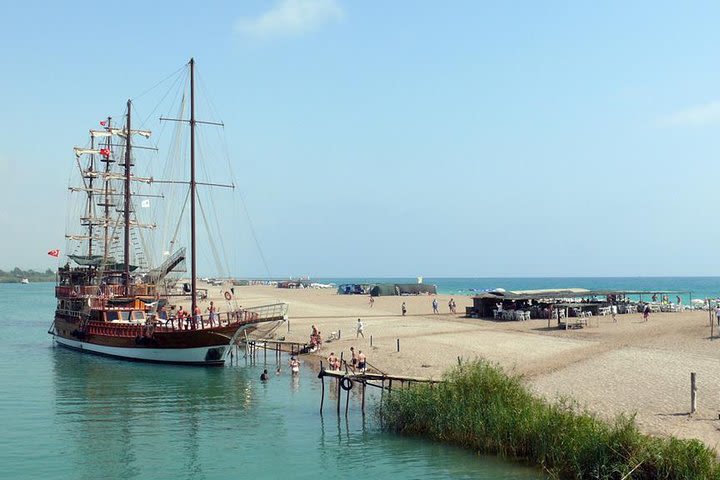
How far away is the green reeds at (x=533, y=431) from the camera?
16.1 meters

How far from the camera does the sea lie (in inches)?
818

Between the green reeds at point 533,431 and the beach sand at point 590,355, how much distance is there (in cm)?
308

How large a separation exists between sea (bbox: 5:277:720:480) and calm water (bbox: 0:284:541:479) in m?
0.04

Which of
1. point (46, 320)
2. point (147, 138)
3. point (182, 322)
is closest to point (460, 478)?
point (182, 322)

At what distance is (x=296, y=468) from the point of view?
69.9ft

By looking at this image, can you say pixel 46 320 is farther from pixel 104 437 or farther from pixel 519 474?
pixel 519 474

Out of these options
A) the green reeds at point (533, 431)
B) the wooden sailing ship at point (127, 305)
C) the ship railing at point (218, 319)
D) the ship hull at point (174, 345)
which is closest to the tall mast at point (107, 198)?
the wooden sailing ship at point (127, 305)

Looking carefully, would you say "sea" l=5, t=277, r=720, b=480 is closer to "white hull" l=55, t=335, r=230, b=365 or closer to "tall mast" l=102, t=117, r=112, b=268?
"white hull" l=55, t=335, r=230, b=365

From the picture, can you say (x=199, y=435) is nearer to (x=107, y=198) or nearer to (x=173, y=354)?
(x=173, y=354)

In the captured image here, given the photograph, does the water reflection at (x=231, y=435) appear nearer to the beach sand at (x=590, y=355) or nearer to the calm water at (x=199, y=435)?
the calm water at (x=199, y=435)

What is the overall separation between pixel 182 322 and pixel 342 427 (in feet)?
73.5

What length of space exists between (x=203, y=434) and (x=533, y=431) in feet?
40.6

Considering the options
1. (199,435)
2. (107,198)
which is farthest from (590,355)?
(107,198)

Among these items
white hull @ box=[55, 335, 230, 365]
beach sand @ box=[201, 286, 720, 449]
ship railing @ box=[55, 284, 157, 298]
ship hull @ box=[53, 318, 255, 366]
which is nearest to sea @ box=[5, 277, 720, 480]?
white hull @ box=[55, 335, 230, 365]
